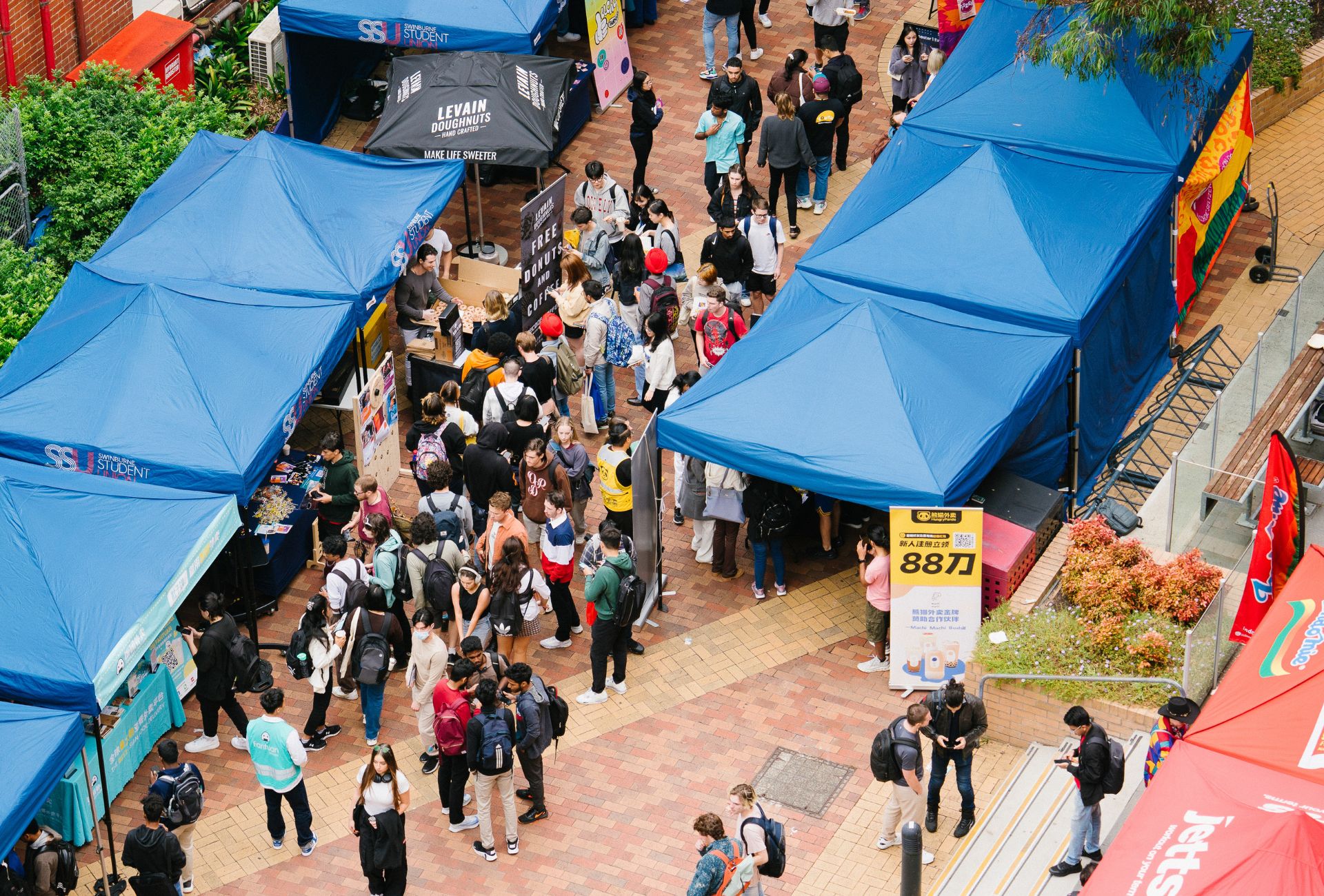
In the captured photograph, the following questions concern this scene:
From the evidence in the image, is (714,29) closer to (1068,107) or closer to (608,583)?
(1068,107)

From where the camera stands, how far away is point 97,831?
13.4m

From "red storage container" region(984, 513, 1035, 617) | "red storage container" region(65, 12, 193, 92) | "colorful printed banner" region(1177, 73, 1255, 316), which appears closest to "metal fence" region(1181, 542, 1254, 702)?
"red storage container" region(984, 513, 1035, 617)

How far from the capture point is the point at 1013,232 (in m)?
16.8

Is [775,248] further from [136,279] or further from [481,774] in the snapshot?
[481,774]

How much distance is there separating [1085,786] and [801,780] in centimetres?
257

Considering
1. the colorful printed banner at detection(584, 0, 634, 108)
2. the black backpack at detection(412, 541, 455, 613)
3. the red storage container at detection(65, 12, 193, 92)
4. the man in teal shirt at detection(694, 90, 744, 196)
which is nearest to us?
the black backpack at detection(412, 541, 455, 613)

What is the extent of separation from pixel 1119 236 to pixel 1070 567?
3.67 m

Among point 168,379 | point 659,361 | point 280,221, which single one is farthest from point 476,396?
point 168,379

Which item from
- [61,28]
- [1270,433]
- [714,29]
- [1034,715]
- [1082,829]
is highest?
[61,28]

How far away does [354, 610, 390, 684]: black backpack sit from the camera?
14086 millimetres

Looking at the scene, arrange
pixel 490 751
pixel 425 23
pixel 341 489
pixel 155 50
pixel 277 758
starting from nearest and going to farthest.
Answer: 1. pixel 490 751
2. pixel 277 758
3. pixel 341 489
4. pixel 425 23
5. pixel 155 50

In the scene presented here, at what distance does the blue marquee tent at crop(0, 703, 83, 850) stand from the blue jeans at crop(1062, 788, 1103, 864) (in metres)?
6.71

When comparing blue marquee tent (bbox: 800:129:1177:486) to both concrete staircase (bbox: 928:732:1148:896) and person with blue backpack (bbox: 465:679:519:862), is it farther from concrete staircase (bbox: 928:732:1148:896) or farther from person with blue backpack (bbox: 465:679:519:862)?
person with blue backpack (bbox: 465:679:519:862)

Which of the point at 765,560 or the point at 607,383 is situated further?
the point at 607,383
